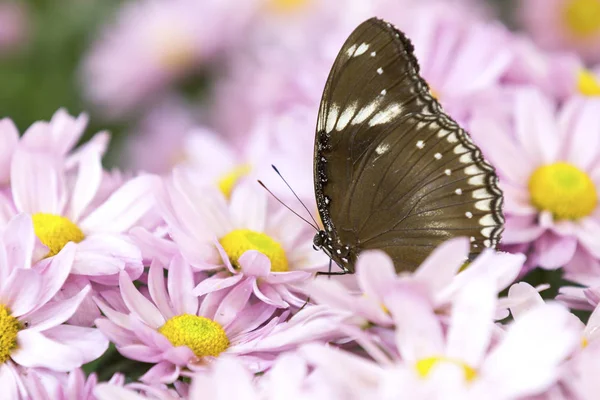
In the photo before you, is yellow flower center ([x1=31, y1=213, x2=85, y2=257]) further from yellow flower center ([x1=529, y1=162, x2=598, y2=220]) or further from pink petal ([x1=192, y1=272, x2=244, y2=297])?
yellow flower center ([x1=529, y1=162, x2=598, y2=220])

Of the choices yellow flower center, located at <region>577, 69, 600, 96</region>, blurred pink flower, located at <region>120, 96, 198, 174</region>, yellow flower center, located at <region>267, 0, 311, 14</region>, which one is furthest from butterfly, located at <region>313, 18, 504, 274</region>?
yellow flower center, located at <region>267, 0, 311, 14</region>

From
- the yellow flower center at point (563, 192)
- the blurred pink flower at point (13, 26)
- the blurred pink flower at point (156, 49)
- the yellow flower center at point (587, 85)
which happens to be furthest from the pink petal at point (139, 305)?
the blurred pink flower at point (13, 26)

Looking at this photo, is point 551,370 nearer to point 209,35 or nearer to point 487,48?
point 487,48

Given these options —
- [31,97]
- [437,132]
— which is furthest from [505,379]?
[31,97]

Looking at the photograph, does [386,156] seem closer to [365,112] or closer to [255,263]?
[365,112]

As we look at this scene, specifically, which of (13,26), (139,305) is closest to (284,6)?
(13,26)
